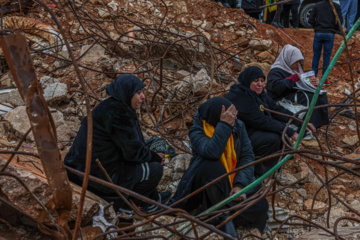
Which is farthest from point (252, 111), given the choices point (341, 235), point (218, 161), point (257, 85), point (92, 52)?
point (92, 52)

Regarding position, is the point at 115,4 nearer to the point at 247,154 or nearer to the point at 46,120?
the point at 247,154

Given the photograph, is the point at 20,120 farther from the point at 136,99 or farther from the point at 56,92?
the point at 136,99

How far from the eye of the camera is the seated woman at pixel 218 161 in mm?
3342

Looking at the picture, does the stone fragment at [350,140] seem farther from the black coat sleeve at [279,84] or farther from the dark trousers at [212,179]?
the dark trousers at [212,179]

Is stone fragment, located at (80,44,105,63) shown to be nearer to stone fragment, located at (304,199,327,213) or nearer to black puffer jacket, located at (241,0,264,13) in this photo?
stone fragment, located at (304,199,327,213)

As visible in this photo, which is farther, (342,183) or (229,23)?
(229,23)

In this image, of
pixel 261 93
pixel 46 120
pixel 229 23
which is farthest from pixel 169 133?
pixel 229 23

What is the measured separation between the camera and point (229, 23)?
925 centimetres

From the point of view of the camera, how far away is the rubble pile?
287 centimetres

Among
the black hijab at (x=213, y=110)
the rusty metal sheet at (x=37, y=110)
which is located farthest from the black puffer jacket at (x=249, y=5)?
the rusty metal sheet at (x=37, y=110)

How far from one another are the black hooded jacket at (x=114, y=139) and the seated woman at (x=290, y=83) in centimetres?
209

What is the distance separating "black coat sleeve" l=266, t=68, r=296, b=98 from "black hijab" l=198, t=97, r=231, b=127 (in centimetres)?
159

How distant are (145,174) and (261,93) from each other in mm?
1557

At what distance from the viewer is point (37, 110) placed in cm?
133
